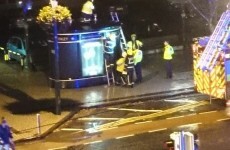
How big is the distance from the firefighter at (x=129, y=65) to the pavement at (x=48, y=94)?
12.1 inches

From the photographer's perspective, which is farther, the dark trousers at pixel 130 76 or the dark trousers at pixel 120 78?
the dark trousers at pixel 120 78

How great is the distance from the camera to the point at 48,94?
24906mm

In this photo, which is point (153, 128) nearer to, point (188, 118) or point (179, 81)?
point (188, 118)

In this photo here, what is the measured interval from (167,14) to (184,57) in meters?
9.01

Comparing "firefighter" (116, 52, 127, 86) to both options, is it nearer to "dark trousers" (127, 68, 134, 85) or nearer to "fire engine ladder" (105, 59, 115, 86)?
"dark trousers" (127, 68, 134, 85)

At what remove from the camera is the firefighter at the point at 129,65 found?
24984 mm

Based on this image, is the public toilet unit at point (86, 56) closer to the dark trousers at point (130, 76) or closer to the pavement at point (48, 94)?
the pavement at point (48, 94)

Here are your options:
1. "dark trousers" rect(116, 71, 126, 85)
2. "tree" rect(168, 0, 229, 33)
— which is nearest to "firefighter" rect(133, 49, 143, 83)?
→ "dark trousers" rect(116, 71, 126, 85)

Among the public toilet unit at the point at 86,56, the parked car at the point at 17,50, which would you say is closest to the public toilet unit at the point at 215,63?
the public toilet unit at the point at 86,56

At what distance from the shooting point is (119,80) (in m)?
25.8

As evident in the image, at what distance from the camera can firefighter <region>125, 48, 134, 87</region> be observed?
24984 mm

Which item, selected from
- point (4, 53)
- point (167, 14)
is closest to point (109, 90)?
point (4, 53)

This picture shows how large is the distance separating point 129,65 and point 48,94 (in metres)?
3.11

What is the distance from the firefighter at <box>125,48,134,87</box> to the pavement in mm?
308
